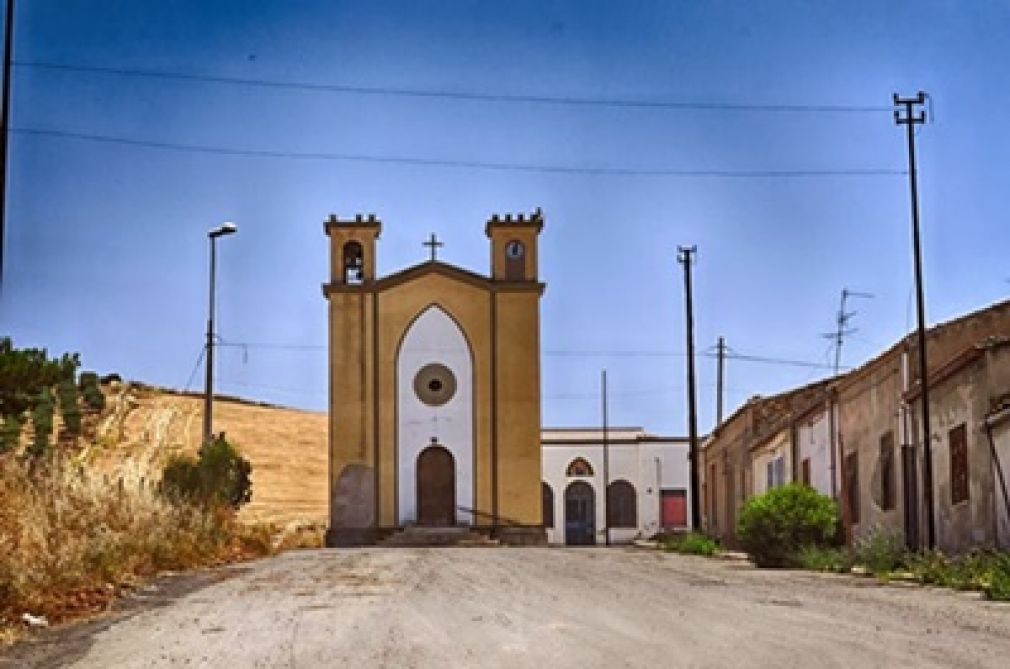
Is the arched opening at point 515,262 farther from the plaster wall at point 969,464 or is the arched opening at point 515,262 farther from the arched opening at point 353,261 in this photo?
the plaster wall at point 969,464

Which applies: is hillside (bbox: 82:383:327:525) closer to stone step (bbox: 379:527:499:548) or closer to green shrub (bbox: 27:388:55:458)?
green shrub (bbox: 27:388:55:458)

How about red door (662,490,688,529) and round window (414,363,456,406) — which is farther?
red door (662,490,688,529)

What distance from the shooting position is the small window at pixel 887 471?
1267 inches

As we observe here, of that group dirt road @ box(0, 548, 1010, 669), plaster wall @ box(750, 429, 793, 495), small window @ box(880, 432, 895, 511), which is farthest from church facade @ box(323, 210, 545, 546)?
dirt road @ box(0, 548, 1010, 669)

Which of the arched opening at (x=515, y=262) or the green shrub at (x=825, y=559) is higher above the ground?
the arched opening at (x=515, y=262)

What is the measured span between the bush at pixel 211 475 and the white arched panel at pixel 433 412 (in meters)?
16.4

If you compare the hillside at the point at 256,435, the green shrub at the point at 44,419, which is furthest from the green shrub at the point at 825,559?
the hillside at the point at 256,435

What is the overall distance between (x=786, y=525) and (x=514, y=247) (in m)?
25.2

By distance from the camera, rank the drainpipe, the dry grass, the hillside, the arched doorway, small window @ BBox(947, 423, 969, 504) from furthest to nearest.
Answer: the arched doorway
the hillside
small window @ BBox(947, 423, 969, 504)
the drainpipe
the dry grass

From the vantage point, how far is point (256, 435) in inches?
3246

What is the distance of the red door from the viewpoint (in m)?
73.8

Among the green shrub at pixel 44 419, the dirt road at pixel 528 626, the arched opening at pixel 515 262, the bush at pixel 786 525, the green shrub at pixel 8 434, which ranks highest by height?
the arched opening at pixel 515 262

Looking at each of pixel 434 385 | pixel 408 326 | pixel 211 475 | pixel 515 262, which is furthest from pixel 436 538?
pixel 211 475

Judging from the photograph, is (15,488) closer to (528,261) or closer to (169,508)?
(169,508)
